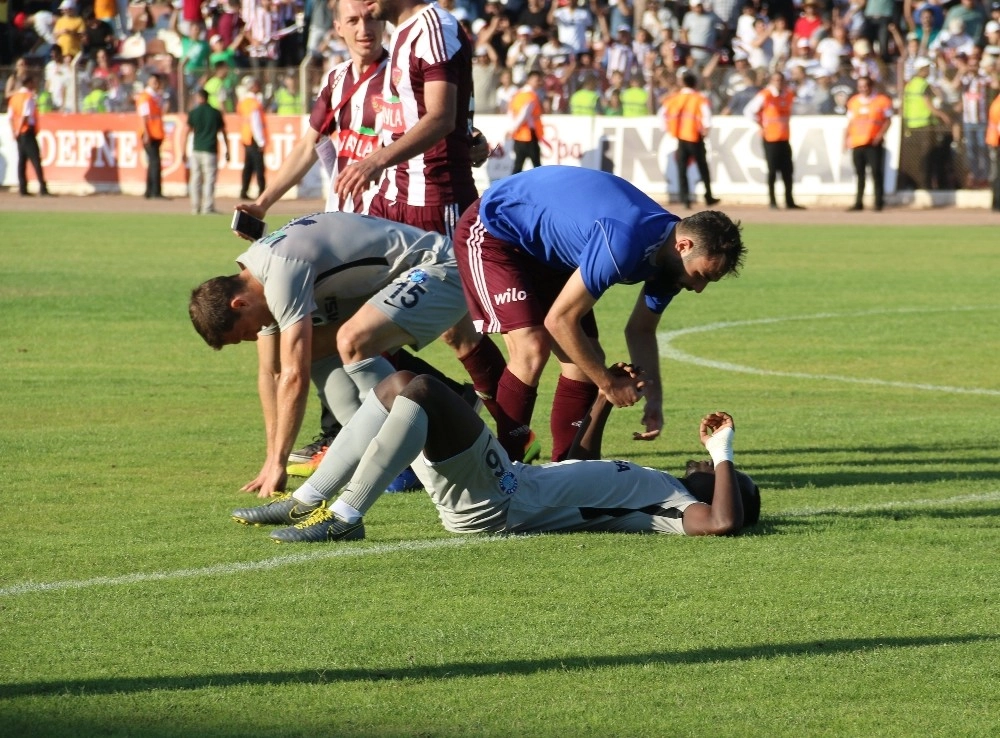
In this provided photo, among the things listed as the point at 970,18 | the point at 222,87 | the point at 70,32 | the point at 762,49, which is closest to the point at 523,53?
the point at 762,49

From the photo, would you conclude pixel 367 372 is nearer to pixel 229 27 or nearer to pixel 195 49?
pixel 195 49

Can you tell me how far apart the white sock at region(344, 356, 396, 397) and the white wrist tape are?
5.33ft

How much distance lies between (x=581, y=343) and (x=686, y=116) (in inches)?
969

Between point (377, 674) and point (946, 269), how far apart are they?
1573cm

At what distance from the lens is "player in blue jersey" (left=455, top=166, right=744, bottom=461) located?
6.25 metres

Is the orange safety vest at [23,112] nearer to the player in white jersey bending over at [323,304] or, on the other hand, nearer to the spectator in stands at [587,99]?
the spectator in stands at [587,99]

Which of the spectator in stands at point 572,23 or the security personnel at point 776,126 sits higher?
the spectator in stands at point 572,23

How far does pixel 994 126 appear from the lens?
29.2m

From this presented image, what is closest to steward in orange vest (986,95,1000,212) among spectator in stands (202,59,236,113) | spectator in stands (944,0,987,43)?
spectator in stands (944,0,987,43)

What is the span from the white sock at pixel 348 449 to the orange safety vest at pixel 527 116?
25946 millimetres

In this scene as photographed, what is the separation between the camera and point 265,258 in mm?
7082

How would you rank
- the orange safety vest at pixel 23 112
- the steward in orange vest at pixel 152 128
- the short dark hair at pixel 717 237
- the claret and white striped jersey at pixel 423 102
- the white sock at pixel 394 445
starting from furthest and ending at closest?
the orange safety vest at pixel 23 112
the steward in orange vest at pixel 152 128
the claret and white striped jersey at pixel 423 102
the short dark hair at pixel 717 237
the white sock at pixel 394 445

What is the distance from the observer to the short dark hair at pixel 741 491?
658 cm

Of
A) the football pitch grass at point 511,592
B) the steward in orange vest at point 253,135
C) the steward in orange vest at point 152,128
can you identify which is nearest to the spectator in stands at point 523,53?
the steward in orange vest at point 253,135
